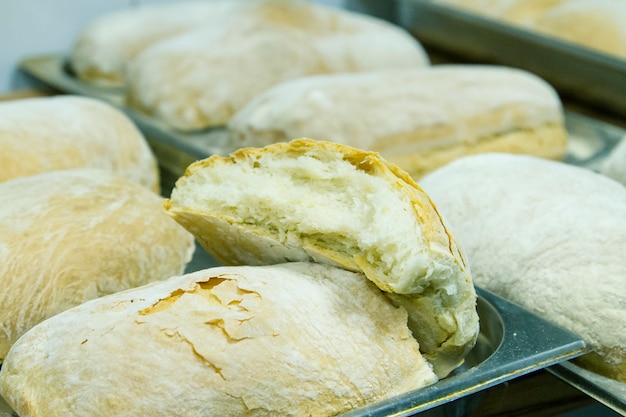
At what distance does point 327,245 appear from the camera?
0.93m

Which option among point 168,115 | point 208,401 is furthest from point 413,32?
point 208,401

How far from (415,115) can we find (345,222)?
0.90 metres

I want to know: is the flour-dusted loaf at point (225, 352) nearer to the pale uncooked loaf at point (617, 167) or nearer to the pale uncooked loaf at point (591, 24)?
the pale uncooked loaf at point (617, 167)

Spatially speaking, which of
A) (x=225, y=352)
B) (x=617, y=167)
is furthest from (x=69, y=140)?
(x=617, y=167)

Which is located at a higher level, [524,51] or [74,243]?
[74,243]

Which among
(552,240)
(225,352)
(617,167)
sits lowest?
(617,167)

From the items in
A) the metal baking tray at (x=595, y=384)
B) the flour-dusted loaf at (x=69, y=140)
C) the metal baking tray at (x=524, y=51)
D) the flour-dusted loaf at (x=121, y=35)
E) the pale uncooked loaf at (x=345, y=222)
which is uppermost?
the pale uncooked loaf at (x=345, y=222)

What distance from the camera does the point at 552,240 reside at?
Answer: 1105 mm

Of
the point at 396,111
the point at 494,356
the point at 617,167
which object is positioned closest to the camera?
the point at 494,356

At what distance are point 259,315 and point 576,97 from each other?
5.46 ft

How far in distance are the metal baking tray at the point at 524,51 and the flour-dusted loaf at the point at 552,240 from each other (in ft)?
3.06

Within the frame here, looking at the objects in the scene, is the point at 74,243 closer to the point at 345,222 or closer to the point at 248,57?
the point at 345,222

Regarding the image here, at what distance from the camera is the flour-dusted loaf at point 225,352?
0.79 meters

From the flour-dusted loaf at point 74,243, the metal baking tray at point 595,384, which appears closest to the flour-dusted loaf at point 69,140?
the flour-dusted loaf at point 74,243
